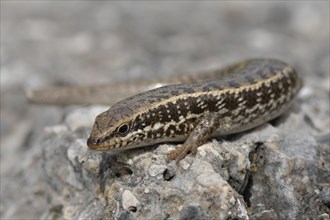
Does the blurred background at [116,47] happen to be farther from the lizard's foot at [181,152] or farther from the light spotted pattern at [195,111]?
the lizard's foot at [181,152]

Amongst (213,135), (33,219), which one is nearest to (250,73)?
(213,135)

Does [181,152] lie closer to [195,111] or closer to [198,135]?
[198,135]

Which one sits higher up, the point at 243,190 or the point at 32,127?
the point at 243,190

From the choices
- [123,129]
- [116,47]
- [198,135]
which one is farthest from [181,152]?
[116,47]

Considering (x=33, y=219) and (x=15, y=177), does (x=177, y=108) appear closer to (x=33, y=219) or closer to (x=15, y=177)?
(x=33, y=219)

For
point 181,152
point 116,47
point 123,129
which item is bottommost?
point 116,47

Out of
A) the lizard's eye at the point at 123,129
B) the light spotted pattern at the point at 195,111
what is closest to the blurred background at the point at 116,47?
the light spotted pattern at the point at 195,111

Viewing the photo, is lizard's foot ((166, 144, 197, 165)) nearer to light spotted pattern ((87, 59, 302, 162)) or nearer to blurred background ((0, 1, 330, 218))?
light spotted pattern ((87, 59, 302, 162))
